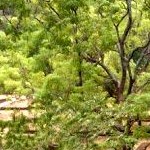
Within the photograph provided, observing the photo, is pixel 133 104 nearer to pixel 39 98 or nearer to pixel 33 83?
pixel 39 98

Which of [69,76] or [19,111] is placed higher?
[69,76]

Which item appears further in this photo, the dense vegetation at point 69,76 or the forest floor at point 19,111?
the forest floor at point 19,111

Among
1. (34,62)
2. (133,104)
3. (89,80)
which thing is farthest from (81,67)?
(133,104)

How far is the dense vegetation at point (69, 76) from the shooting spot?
7105 mm

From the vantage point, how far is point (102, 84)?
9445 mm

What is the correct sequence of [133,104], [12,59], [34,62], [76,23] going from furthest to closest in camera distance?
[12,59]
[34,62]
[76,23]
[133,104]

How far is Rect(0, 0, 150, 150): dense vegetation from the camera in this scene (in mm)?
7105

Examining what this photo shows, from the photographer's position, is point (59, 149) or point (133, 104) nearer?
point (133, 104)

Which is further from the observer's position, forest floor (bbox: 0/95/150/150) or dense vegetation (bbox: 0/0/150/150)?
forest floor (bbox: 0/95/150/150)

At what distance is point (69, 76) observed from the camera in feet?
27.6

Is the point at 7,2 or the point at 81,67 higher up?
the point at 7,2

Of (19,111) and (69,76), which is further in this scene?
(19,111)

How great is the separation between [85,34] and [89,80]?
969mm

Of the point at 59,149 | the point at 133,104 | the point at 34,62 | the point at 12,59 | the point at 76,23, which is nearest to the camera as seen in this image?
the point at 133,104
